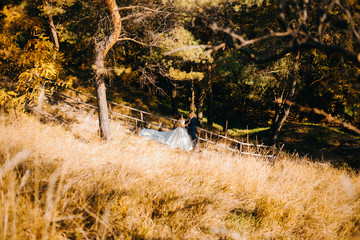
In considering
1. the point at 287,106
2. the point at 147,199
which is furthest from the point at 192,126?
the point at 147,199

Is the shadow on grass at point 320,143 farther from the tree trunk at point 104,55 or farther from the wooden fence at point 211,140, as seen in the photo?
the tree trunk at point 104,55

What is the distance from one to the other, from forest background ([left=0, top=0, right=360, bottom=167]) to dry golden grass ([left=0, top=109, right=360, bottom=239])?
1919 mm

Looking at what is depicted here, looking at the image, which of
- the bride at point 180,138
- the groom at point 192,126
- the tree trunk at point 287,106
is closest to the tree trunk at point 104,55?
the bride at point 180,138

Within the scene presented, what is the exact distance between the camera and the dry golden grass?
1797 mm

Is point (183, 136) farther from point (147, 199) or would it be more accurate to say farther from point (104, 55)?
point (147, 199)

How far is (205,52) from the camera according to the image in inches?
160

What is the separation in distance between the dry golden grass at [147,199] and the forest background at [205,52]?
1.92 metres

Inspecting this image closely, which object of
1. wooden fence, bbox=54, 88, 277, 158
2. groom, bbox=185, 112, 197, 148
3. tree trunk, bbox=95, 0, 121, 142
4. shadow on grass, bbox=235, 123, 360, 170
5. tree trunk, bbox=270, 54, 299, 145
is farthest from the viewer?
shadow on grass, bbox=235, 123, 360, 170

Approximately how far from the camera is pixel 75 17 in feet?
28.6

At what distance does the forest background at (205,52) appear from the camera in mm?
2547

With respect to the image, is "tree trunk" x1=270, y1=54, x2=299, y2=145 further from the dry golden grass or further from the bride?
the dry golden grass

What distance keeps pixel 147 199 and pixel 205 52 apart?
11.1ft

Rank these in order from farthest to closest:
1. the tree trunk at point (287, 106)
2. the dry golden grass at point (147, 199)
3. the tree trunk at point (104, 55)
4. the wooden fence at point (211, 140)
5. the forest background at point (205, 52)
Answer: the tree trunk at point (287, 106), the wooden fence at point (211, 140), the tree trunk at point (104, 55), the forest background at point (205, 52), the dry golden grass at point (147, 199)

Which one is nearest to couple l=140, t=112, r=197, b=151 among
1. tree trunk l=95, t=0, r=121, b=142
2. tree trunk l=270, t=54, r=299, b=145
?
tree trunk l=95, t=0, r=121, b=142
